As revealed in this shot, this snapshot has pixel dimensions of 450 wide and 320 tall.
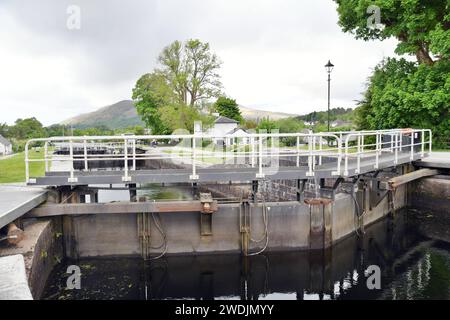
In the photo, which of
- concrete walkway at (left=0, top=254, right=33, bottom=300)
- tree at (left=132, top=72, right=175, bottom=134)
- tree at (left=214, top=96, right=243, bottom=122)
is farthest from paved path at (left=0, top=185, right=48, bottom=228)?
tree at (left=214, top=96, right=243, bottom=122)

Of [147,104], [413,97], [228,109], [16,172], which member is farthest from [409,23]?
[228,109]

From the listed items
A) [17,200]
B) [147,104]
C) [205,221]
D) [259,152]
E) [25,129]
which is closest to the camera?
[17,200]

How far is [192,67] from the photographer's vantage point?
3853cm

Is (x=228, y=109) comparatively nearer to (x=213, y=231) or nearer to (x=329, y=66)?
(x=329, y=66)

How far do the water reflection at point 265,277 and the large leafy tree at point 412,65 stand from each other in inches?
466

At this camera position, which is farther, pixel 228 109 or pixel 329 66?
pixel 228 109

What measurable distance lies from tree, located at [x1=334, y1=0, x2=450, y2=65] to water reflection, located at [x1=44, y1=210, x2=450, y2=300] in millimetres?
12683

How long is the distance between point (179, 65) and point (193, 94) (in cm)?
373

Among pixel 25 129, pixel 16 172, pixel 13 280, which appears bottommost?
pixel 13 280

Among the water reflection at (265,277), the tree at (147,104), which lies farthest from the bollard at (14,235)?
the tree at (147,104)

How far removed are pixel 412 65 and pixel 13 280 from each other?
24.0 meters

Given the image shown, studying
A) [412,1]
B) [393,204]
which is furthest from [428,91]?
[393,204]

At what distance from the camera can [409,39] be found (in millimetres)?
20406

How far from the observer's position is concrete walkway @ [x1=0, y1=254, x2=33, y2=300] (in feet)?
13.5
